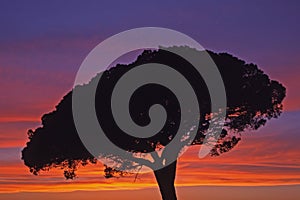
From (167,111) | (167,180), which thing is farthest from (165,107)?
(167,180)

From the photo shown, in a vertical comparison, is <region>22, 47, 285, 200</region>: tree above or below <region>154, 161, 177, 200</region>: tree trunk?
above

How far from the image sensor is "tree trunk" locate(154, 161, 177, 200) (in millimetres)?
42125

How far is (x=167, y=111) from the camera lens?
40.1m

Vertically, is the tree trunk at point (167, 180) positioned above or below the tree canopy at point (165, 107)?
below

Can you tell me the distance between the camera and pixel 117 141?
40.9 meters

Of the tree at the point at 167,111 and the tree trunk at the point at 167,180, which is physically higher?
the tree at the point at 167,111

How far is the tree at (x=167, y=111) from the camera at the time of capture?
1590 inches

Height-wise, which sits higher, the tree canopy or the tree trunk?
the tree canopy

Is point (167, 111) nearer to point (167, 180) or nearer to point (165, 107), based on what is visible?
point (165, 107)

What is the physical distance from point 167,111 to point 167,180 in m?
4.62

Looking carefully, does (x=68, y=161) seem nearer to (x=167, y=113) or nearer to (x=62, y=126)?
(x=62, y=126)

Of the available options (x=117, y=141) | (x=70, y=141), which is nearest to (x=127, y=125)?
(x=117, y=141)

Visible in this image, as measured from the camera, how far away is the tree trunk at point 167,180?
42.1 m

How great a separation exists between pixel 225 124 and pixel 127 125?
6155 millimetres
